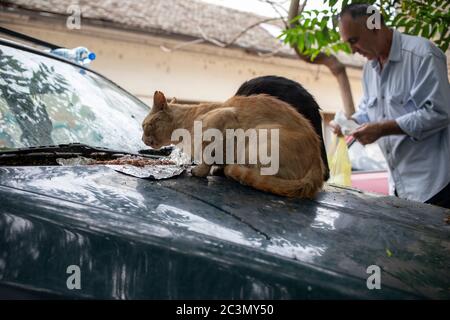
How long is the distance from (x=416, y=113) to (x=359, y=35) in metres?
0.82

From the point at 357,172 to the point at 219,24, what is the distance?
8.52 metres

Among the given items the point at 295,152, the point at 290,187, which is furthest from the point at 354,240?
the point at 295,152

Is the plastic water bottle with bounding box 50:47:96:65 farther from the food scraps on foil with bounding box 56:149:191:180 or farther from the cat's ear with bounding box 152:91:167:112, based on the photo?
the food scraps on foil with bounding box 56:149:191:180

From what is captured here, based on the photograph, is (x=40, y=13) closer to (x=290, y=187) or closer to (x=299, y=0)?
(x=299, y=0)

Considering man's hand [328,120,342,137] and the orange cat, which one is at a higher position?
man's hand [328,120,342,137]

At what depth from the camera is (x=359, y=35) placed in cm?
354

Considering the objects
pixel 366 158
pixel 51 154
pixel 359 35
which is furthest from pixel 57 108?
pixel 366 158

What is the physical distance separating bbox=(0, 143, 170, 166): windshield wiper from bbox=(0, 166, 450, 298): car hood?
0.78ft

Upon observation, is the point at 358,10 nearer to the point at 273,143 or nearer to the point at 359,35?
the point at 359,35

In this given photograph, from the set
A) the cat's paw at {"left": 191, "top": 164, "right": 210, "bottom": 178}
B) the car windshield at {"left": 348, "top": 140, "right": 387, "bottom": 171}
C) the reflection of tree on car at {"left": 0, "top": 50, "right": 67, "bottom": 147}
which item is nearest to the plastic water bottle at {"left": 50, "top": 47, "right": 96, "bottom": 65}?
the reflection of tree on car at {"left": 0, "top": 50, "right": 67, "bottom": 147}

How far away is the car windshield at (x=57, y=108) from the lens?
2131mm

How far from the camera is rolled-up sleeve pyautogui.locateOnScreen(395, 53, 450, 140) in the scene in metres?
3.20

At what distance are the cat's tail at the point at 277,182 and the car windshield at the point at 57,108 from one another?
0.75 m

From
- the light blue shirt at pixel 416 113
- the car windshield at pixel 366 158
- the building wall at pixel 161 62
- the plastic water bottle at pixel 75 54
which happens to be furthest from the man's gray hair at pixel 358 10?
the building wall at pixel 161 62
